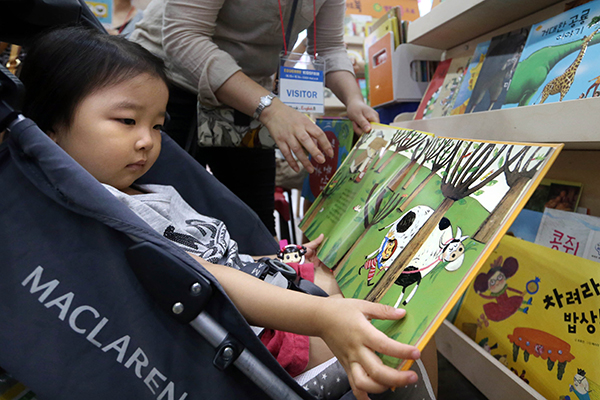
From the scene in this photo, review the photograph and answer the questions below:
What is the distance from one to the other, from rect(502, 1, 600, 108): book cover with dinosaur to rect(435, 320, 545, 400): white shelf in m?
0.63

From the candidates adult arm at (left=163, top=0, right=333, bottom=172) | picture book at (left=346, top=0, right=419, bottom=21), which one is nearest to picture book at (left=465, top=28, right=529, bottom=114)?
adult arm at (left=163, top=0, right=333, bottom=172)

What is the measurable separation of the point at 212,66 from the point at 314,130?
0.30 meters

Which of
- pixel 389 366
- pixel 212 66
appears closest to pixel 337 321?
pixel 389 366

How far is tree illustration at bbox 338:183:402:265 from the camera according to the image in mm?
654

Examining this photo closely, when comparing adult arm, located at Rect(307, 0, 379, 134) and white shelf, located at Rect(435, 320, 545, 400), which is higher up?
adult arm, located at Rect(307, 0, 379, 134)

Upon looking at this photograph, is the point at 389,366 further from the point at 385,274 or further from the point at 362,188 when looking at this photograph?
the point at 362,188

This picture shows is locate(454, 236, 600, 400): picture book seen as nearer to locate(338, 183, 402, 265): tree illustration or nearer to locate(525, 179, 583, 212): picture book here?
locate(525, 179, 583, 212): picture book

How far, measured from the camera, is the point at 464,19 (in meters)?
1.03

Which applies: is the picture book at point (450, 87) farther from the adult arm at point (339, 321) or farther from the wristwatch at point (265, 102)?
the adult arm at point (339, 321)

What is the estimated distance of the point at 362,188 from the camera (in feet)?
2.74

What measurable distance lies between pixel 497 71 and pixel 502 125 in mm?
352

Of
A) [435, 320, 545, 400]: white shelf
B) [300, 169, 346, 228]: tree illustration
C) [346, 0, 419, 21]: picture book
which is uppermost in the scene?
[346, 0, 419, 21]: picture book

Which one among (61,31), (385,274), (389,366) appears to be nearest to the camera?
(389,366)

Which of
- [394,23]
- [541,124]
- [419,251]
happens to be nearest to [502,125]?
[541,124]
